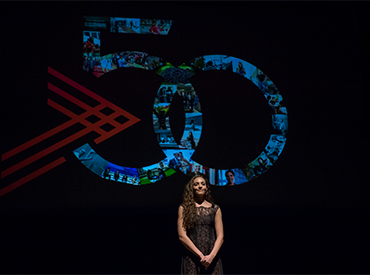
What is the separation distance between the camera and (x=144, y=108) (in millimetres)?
3805

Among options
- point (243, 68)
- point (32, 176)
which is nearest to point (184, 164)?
point (243, 68)

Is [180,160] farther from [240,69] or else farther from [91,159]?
[240,69]

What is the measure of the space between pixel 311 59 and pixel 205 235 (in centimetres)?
249

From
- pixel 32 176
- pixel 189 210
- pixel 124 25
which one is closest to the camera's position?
pixel 189 210

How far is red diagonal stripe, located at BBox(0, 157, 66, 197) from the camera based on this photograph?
3.51 m

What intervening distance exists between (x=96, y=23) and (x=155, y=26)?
25.0 inches

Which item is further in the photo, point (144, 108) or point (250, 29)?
point (250, 29)

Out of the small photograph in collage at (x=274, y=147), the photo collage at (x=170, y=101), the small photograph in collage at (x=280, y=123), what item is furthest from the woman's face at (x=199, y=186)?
the small photograph in collage at (x=280, y=123)

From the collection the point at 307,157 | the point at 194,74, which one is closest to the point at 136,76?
the point at 194,74

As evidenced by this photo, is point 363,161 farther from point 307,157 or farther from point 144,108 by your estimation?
point 144,108

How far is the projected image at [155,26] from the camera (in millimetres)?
3904

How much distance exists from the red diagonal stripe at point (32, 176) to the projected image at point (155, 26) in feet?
5.38

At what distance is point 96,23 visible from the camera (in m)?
3.84

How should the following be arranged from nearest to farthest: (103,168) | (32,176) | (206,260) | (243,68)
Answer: (206,260), (32,176), (103,168), (243,68)
